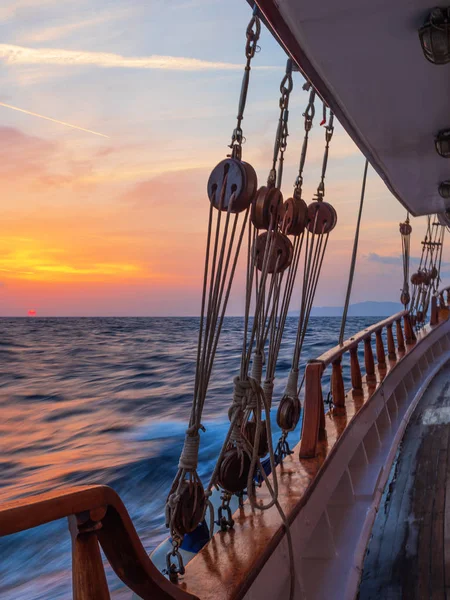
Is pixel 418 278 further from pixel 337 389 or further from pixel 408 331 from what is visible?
pixel 337 389

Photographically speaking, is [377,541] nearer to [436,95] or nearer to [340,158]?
[436,95]

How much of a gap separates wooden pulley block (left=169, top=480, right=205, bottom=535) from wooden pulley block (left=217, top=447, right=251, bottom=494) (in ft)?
0.62

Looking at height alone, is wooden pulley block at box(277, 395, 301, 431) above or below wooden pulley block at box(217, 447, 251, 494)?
above

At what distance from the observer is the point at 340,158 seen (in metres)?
5.42

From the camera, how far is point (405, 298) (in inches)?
247

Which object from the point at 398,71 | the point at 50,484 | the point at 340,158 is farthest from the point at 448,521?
the point at 50,484

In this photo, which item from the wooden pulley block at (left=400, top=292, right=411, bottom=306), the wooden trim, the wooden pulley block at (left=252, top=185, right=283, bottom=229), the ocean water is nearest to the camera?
the wooden trim

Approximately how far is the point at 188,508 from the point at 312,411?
3.28 feet

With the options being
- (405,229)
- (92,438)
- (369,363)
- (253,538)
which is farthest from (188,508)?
(92,438)

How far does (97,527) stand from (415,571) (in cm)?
152

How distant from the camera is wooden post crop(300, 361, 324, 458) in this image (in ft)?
7.01

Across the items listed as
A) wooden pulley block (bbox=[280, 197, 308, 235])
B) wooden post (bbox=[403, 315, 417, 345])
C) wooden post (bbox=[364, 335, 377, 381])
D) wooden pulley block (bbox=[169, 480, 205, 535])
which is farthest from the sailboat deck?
wooden post (bbox=[403, 315, 417, 345])

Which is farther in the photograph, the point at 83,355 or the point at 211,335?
the point at 83,355

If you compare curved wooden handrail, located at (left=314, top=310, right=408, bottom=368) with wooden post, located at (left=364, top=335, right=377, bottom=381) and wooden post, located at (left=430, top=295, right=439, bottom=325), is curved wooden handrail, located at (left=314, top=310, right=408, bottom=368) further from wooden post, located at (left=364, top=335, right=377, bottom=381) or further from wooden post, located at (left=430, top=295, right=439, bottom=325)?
wooden post, located at (left=430, top=295, right=439, bottom=325)
